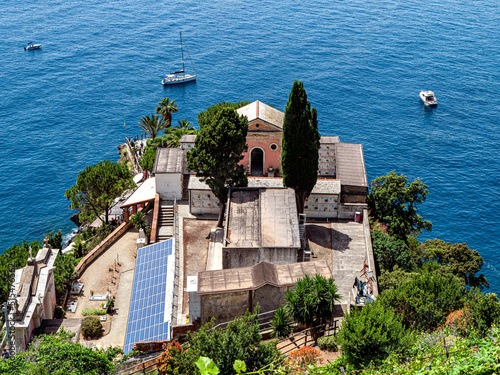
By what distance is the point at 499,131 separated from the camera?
9638cm

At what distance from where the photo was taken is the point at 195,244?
47906mm

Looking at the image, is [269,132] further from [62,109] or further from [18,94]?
[18,94]

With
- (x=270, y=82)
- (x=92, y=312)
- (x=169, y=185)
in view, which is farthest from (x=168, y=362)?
(x=270, y=82)

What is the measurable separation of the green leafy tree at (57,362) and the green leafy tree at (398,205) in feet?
124

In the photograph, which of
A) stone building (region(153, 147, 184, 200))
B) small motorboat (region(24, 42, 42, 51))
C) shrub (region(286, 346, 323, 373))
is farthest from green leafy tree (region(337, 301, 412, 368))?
small motorboat (region(24, 42, 42, 51))

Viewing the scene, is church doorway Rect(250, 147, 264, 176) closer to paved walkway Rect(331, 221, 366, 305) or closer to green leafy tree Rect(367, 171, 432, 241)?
paved walkway Rect(331, 221, 366, 305)

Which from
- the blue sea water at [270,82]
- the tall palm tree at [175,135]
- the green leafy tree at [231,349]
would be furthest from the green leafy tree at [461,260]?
the green leafy tree at [231,349]

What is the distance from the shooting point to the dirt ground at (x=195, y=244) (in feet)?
146

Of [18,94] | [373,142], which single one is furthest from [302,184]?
[18,94]

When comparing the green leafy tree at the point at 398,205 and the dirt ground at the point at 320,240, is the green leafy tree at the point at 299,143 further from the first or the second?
the green leafy tree at the point at 398,205

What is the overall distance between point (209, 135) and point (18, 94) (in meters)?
77.0

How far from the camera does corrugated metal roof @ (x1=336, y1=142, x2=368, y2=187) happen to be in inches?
2168

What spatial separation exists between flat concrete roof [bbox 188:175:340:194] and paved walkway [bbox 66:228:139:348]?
8.23 meters

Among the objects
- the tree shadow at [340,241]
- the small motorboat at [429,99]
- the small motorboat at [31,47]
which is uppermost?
the small motorboat at [31,47]
